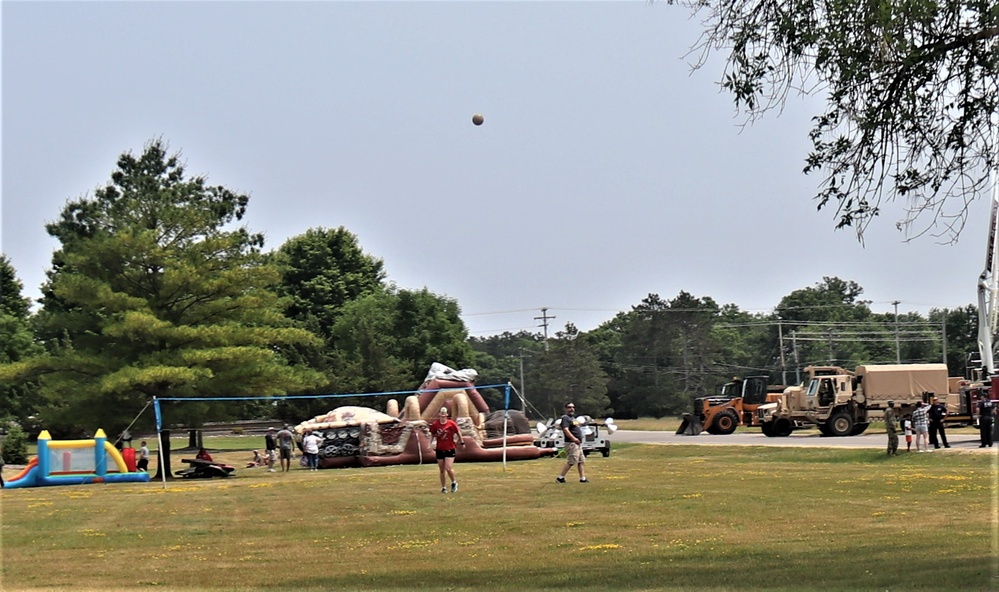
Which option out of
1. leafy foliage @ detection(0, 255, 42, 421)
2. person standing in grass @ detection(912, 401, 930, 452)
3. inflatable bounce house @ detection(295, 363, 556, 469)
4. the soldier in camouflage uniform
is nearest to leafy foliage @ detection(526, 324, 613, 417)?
leafy foliage @ detection(0, 255, 42, 421)

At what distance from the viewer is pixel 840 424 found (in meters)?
51.9

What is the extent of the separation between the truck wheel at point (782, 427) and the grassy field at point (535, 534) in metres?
24.3

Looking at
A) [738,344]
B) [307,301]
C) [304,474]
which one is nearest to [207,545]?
[304,474]

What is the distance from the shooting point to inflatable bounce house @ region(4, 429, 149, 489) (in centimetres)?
3431

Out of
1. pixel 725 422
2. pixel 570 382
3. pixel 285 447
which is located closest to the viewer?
pixel 285 447

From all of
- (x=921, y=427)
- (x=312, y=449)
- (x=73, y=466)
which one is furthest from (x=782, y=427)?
(x=73, y=466)

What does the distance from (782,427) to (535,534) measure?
3996 cm

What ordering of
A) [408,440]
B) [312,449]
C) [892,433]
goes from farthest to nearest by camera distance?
1. [408,440]
2. [312,449]
3. [892,433]

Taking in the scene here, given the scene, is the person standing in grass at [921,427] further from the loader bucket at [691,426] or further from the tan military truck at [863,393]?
the loader bucket at [691,426]

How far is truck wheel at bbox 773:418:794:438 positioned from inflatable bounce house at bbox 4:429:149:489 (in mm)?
28677

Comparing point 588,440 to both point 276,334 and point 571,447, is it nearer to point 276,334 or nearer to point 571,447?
point 276,334

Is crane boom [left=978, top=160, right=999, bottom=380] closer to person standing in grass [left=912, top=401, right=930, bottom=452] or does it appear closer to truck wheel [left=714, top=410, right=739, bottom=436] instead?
person standing in grass [left=912, top=401, right=930, bottom=452]

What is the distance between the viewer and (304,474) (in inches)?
1512

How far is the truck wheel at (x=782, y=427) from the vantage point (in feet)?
178
